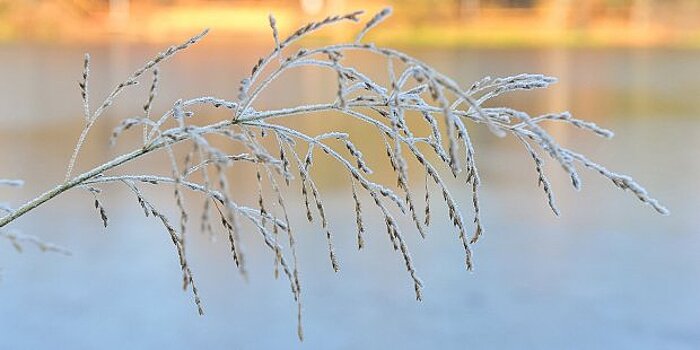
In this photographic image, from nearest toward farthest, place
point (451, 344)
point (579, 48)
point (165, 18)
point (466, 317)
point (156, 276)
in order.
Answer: point (451, 344) → point (466, 317) → point (156, 276) → point (579, 48) → point (165, 18)

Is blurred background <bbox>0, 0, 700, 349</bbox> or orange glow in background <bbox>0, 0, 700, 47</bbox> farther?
orange glow in background <bbox>0, 0, 700, 47</bbox>

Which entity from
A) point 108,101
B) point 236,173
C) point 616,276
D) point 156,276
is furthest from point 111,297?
point 108,101

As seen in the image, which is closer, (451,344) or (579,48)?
(451,344)

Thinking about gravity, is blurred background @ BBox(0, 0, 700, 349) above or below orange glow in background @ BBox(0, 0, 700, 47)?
above

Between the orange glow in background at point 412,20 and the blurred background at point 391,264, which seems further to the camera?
the orange glow in background at point 412,20

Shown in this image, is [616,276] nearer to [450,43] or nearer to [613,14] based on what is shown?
[450,43]

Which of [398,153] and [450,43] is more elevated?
[398,153]

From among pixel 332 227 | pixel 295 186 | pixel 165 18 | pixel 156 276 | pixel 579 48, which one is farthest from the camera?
pixel 165 18

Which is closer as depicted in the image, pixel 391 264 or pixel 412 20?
pixel 391 264

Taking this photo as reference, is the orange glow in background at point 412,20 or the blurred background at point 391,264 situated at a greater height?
the blurred background at point 391,264

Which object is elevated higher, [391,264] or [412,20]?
[391,264]
